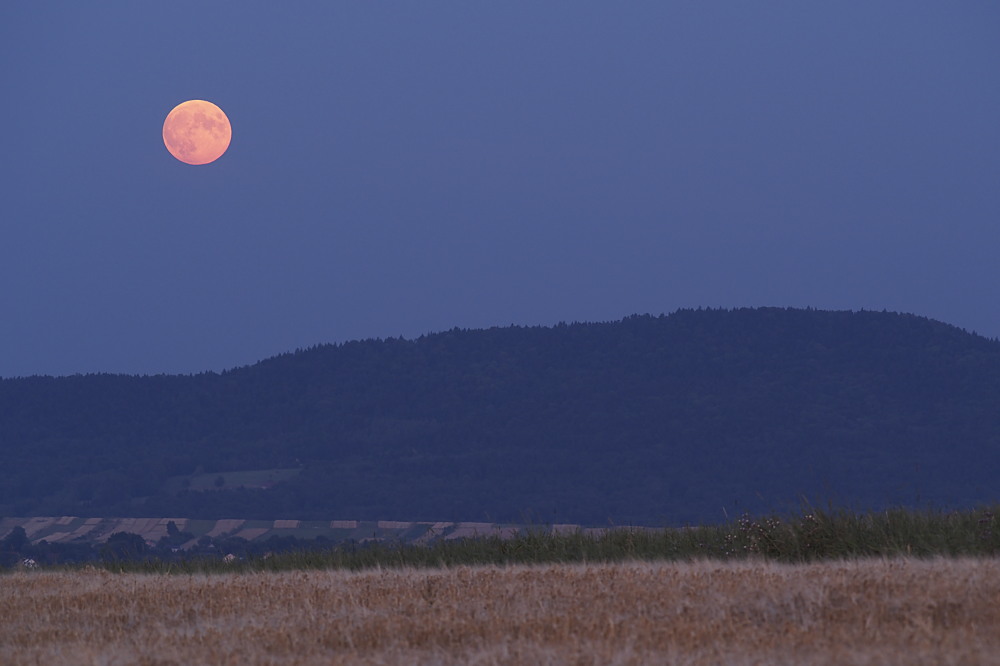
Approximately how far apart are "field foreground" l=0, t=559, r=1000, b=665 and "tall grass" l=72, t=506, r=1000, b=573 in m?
1.67

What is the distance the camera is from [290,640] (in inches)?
326

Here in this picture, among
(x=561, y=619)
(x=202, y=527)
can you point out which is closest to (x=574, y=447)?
(x=202, y=527)

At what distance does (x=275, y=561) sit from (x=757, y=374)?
187 meters

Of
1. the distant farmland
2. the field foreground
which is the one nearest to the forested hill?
the distant farmland

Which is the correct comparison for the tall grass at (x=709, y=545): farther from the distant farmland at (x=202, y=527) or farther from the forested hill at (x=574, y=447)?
the forested hill at (x=574, y=447)

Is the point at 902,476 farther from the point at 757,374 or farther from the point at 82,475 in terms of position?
the point at 82,475

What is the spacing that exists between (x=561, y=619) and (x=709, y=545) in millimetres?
7200

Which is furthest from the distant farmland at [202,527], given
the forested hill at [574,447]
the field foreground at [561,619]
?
the field foreground at [561,619]

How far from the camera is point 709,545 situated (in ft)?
49.7

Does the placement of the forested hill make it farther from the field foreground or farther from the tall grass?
the field foreground

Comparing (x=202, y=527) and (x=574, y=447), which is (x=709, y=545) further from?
(x=574, y=447)

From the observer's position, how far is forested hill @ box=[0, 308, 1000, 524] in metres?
154

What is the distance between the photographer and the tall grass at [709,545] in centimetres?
1273

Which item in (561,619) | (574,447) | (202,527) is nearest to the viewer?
(561,619)
